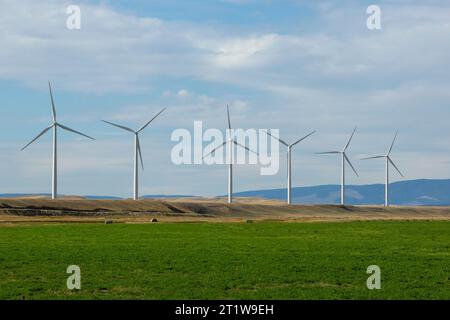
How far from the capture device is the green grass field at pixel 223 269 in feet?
91.8

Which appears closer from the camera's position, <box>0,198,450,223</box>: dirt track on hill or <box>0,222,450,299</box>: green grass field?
<box>0,222,450,299</box>: green grass field

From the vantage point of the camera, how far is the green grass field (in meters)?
28.0

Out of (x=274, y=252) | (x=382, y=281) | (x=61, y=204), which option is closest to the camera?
(x=382, y=281)

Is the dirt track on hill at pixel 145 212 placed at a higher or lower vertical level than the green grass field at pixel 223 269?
lower

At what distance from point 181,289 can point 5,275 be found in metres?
8.77

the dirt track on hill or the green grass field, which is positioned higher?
the green grass field

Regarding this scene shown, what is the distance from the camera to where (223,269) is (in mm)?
35188

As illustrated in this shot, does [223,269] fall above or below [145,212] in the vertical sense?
above

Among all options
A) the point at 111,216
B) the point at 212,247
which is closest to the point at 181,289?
the point at 212,247

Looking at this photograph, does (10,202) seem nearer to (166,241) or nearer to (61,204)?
(61,204)

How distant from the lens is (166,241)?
185 ft

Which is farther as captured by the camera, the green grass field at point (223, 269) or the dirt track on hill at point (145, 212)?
the dirt track on hill at point (145, 212)

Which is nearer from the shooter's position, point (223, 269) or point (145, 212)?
point (223, 269)
